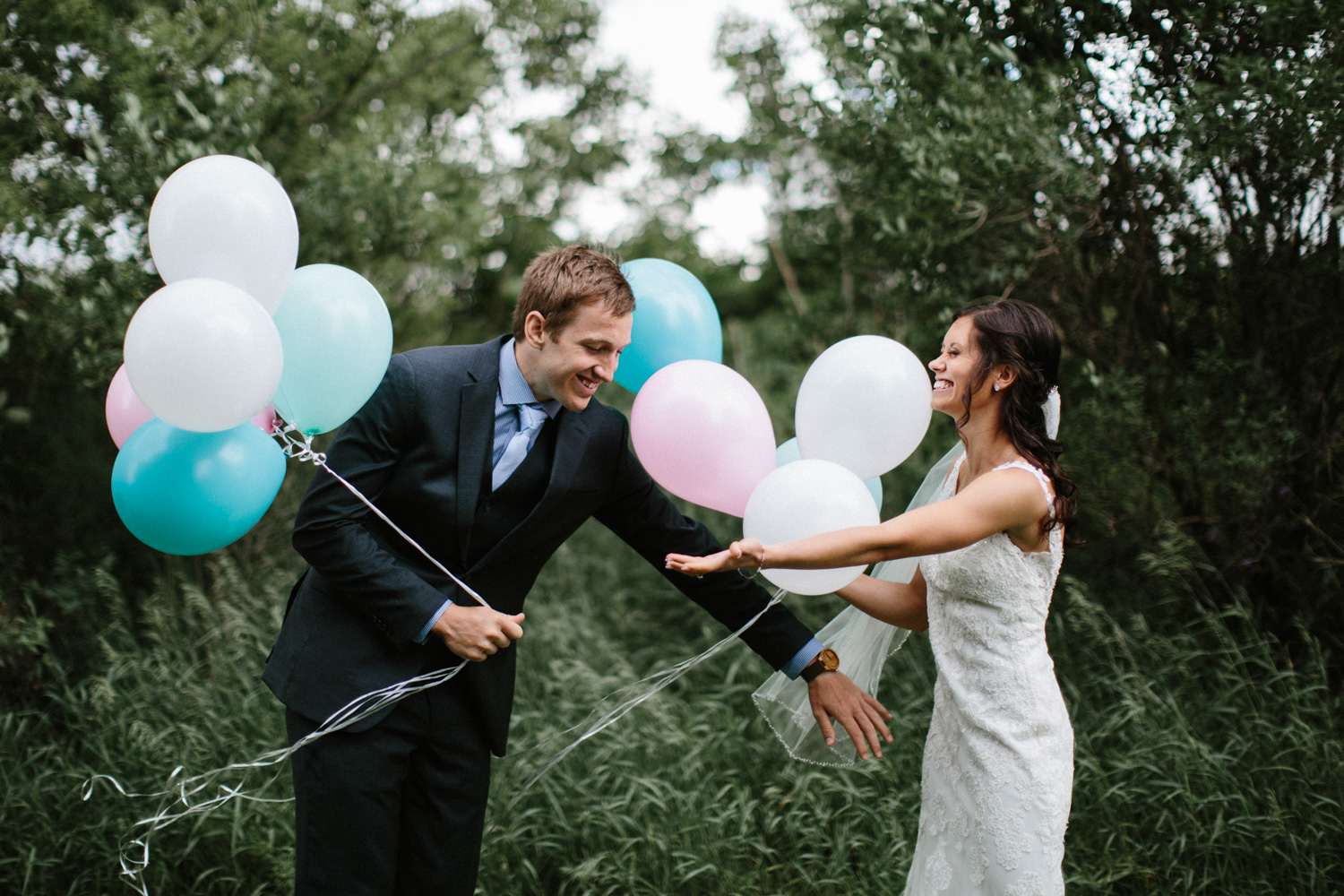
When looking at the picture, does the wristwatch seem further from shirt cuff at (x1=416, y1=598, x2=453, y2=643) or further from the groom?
shirt cuff at (x1=416, y1=598, x2=453, y2=643)

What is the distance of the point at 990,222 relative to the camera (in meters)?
3.74

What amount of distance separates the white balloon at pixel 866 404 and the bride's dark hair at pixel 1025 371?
0.46 feet

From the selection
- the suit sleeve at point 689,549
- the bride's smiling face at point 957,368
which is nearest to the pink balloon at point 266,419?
the suit sleeve at point 689,549

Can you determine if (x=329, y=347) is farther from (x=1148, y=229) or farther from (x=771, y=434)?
(x=1148, y=229)

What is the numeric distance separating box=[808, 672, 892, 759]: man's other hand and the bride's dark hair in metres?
0.72

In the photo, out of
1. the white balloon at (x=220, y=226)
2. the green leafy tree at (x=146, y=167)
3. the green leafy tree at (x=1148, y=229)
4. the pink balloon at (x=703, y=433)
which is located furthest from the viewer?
the green leafy tree at (x=146, y=167)

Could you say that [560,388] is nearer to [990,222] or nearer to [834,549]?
[834,549]

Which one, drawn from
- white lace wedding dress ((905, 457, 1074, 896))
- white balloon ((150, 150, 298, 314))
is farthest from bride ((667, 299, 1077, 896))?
white balloon ((150, 150, 298, 314))

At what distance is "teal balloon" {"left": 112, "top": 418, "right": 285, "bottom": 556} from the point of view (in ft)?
6.41

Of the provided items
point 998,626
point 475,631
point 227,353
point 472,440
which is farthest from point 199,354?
point 998,626

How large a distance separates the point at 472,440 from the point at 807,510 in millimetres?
833

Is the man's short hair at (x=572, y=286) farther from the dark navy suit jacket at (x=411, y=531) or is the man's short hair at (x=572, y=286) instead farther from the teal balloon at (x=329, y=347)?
the teal balloon at (x=329, y=347)

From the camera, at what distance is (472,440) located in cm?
213

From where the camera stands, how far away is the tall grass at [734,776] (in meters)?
2.97
